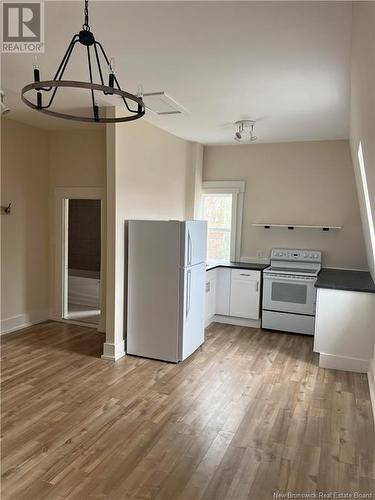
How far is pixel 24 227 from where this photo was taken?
5.00 metres

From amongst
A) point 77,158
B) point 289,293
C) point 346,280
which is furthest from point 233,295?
point 77,158

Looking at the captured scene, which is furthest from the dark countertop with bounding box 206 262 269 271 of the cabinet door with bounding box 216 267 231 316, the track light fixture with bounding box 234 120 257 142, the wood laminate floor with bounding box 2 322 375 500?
the track light fixture with bounding box 234 120 257 142

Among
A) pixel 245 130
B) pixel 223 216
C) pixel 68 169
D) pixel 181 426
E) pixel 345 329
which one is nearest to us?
pixel 181 426

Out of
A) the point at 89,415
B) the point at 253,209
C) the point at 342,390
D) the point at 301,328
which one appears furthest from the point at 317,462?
the point at 253,209

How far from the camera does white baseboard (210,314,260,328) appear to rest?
5.32 meters

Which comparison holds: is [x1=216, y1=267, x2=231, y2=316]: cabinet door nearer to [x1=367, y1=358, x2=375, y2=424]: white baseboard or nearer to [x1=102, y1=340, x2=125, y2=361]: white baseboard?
[x1=102, y1=340, x2=125, y2=361]: white baseboard

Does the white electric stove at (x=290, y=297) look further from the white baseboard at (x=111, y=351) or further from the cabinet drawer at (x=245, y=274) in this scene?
the white baseboard at (x=111, y=351)

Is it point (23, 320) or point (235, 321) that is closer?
point (23, 320)

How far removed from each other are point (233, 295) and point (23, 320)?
3.00 metres

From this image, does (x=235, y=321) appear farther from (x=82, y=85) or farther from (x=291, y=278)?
(x=82, y=85)

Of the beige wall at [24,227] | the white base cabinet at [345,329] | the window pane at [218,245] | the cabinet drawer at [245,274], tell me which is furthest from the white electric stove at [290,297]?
the beige wall at [24,227]

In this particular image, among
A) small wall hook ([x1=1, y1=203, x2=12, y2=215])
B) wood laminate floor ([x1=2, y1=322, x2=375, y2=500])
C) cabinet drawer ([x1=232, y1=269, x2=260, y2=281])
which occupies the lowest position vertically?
wood laminate floor ([x1=2, y1=322, x2=375, y2=500])

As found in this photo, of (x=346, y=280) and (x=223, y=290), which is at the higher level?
(x=346, y=280)

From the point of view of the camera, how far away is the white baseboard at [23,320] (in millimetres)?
4773
